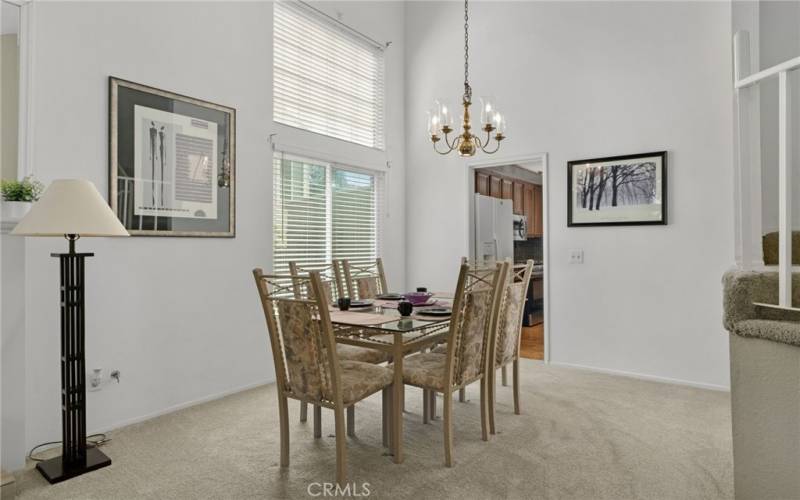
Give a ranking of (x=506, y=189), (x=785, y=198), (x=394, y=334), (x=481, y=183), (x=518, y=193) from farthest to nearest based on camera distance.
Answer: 1. (x=518, y=193)
2. (x=506, y=189)
3. (x=481, y=183)
4. (x=394, y=334)
5. (x=785, y=198)

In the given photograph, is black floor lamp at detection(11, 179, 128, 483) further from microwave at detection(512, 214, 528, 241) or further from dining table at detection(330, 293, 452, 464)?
microwave at detection(512, 214, 528, 241)

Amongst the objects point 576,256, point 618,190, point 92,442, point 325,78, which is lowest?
point 92,442

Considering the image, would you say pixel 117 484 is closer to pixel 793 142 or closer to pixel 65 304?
pixel 65 304

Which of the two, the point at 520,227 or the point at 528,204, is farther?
the point at 528,204

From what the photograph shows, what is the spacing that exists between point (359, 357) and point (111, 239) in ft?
5.67

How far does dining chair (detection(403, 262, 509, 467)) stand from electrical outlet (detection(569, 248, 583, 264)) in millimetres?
1987

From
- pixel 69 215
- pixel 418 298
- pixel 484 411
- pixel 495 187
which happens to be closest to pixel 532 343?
pixel 495 187

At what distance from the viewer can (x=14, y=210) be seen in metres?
2.38

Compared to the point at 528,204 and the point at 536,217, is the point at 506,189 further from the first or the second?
the point at 536,217

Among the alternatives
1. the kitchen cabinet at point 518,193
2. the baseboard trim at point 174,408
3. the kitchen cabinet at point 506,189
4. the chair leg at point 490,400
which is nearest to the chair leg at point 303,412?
the baseboard trim at point 174,408

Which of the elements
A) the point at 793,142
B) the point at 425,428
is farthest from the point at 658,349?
the point at 793,142

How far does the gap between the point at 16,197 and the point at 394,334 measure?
2042 millimetres

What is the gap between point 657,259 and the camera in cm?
399

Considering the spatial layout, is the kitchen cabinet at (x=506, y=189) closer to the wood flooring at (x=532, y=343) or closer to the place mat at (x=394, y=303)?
the wood flooring at (x=532, y=343)
